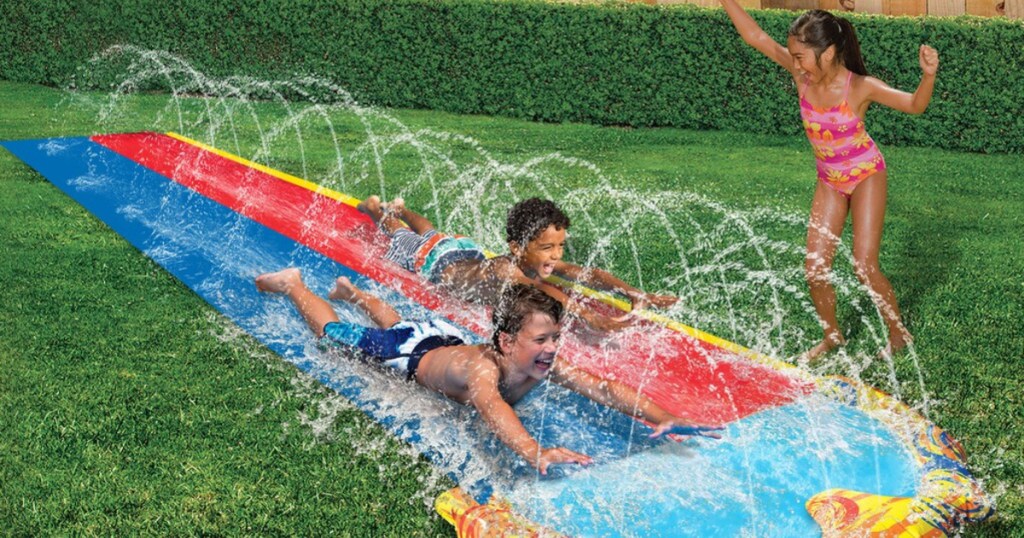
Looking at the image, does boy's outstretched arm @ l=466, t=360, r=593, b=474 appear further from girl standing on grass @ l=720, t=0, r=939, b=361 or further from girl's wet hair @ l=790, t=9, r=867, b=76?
girl's wet hair @ l=790, t=9, r=867, b=76

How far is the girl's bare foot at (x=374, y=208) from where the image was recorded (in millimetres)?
6598

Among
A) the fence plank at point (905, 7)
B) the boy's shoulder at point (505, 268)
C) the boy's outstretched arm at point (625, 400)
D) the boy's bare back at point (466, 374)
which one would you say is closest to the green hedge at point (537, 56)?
the fence plank at point (905, 7)

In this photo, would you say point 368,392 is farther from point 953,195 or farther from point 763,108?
point 763,108

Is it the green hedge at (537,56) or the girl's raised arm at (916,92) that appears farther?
the green hedge at (537,56)

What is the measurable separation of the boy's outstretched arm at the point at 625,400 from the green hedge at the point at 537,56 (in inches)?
282

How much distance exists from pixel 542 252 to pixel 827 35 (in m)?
1.59

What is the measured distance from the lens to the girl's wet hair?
4.76 metres

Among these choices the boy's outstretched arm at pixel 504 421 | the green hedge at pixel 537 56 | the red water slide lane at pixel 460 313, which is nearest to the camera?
the boy's outstretched arm at pixel 504 421

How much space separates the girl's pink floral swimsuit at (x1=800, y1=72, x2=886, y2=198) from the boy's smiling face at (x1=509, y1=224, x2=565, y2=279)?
4.15ft

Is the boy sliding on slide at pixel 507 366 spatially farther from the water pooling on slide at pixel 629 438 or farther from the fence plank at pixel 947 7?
the fence plank at pixel 947 7

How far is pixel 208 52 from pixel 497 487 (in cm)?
1087

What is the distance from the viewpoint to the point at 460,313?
5203 millimetres

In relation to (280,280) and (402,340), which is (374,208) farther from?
(402,340)

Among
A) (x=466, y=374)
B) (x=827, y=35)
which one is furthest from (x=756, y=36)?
(x=466, y=374)
